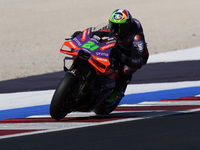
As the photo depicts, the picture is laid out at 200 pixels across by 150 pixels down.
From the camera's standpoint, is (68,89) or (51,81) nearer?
(68,89)

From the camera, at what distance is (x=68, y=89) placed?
779cm

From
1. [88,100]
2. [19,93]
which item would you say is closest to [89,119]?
[88,100]

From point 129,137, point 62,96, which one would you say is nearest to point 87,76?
point 62,96

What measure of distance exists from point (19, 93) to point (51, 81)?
141 cm

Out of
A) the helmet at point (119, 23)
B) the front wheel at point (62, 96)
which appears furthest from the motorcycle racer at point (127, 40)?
the front wheel at point (62, 96)

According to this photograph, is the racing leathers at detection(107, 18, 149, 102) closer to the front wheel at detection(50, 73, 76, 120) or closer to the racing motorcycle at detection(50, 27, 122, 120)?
the racing motorcycle at detection(50, 27, 122, 120)

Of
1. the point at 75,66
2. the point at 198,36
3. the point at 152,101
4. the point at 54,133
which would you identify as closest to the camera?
the point at 54,133

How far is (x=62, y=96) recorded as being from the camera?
778 cm

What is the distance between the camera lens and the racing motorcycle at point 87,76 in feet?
25.6

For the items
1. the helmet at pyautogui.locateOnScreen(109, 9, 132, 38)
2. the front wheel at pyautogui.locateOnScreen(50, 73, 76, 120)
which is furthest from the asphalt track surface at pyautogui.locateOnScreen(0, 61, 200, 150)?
the helmet at pyautogui.locateOnScreen(109, 9, 132, 38)

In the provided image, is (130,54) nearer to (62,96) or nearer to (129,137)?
(62,96)

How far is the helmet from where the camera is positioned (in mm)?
8273

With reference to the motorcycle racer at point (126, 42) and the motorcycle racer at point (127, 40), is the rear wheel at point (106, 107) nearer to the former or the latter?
the motorcycle racer at point (126, 42)

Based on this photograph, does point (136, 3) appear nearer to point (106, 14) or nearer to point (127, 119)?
point (106, 14)
